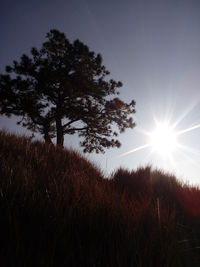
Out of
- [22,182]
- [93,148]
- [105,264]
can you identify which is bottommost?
[105,264]

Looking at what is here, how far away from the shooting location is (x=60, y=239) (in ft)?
5.43

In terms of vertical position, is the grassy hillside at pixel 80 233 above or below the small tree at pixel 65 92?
below

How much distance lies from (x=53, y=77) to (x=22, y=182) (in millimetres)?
14189

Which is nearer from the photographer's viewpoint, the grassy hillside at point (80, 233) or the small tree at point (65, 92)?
the grassy hillside at point (80, 233)

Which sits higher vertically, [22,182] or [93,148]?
[93,148]

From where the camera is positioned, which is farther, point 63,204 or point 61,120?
point 61,120

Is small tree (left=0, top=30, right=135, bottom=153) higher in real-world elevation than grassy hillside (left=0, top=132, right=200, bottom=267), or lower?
higher

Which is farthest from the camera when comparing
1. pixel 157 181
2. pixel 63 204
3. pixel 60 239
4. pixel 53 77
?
pixel 53 77

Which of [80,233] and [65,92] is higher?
[65,92]

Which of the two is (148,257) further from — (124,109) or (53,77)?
(124,109)

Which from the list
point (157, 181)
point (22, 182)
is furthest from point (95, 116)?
point (22, 182)

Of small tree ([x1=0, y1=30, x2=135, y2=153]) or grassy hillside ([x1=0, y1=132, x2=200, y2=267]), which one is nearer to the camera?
grassy hillside ([x1=0, y1=132, x2=200, y2=267])

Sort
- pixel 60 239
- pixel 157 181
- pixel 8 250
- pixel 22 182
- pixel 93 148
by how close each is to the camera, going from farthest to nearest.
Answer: pixel 93 148, pixel 157 181, pixel 22 182, pixel 60 239, pixel 8 250

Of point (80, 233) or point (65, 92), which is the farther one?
Answer: point (65, 92)
